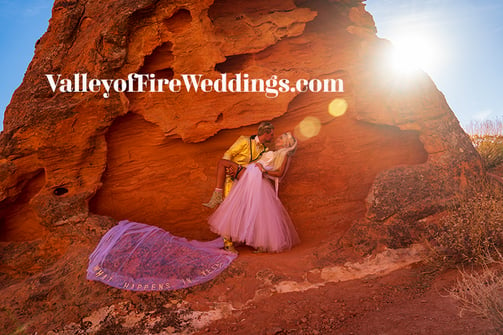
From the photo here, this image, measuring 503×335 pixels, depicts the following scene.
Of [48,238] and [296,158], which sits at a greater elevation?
[296,158]

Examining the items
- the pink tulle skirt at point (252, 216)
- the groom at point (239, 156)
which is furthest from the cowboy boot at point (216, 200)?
the pink tulle skirt at point (252, 216)

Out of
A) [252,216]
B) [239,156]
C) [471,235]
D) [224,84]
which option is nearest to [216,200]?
[252,216]

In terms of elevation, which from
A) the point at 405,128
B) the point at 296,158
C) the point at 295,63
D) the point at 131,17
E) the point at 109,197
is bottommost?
the point at 109,197

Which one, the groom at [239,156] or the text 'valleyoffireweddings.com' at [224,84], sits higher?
the text 'valleyoffireweddings.com' at [224,84]

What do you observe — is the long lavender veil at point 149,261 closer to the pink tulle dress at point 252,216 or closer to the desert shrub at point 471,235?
the pink tulle dress at point 252,216

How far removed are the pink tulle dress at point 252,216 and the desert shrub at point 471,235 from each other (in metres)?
2.12

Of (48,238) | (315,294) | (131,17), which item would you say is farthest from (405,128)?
(48,238)

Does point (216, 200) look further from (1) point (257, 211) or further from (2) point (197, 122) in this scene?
(2) point (197, 122)

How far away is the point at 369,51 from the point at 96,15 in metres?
4.60

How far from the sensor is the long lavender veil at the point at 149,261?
456cm

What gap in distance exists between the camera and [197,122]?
21.1 ft

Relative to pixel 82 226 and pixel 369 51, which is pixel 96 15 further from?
pixel 369 51

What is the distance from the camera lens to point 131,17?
613 centimetres

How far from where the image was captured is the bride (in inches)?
220
